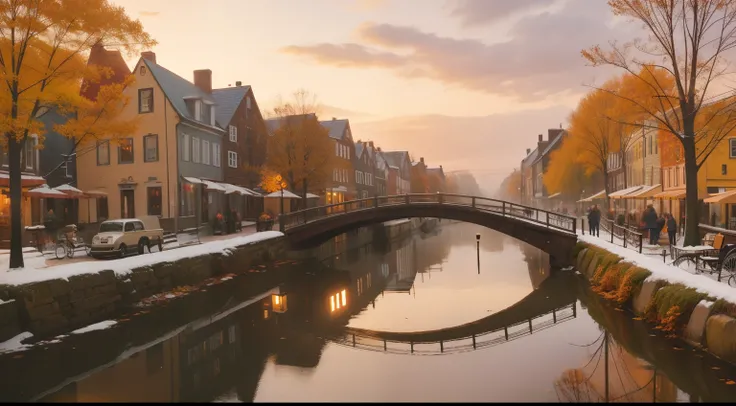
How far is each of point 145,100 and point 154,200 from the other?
256 inches

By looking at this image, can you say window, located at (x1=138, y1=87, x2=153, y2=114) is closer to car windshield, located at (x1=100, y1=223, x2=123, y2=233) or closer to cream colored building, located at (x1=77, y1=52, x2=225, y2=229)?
cream colored building, located at (x1=77, y1=52, x2=225, y2=229)

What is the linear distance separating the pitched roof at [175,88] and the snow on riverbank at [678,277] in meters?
26.9

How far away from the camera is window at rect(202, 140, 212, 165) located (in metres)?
39.1

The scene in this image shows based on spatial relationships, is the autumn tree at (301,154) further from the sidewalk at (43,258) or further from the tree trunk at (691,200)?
the tree trunk at (691,200)

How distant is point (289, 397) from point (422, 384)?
2.86 meters

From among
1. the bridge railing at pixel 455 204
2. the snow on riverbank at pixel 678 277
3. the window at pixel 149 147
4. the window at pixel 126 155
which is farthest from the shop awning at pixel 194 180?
the snow on riverbank at pixel 678 277

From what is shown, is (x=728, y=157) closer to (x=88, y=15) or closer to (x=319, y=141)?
(x=319, y=141)

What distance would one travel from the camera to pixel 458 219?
32.8 meters

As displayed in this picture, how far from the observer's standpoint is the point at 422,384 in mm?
11953

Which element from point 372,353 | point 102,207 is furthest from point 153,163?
point 372,353

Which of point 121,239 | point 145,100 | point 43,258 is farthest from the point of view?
point 145,100

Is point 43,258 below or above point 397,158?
below

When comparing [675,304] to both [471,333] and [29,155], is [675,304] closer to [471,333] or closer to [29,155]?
[471,333]

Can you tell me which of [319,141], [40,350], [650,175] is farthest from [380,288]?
[650,175]
